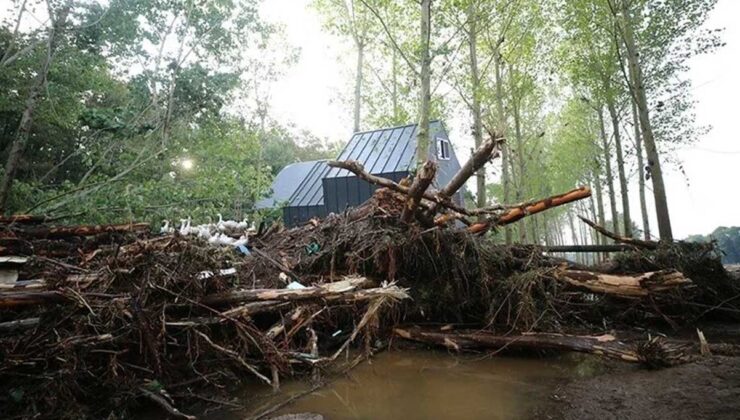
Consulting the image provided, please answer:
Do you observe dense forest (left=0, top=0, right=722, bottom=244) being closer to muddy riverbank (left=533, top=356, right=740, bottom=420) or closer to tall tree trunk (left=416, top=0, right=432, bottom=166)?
tall tree trunk (left=416, top=0, right=432, bottom=166)

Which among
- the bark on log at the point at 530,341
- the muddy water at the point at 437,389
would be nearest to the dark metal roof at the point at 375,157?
the bark on log at the point at 530,341

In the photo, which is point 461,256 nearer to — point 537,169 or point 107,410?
point 107,410

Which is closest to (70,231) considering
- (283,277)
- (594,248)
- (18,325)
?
(18,325)

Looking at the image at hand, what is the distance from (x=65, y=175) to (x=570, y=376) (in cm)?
1491

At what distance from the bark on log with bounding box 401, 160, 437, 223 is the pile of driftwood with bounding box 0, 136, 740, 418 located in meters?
0.02

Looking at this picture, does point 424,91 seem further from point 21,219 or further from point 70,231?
point 21,219

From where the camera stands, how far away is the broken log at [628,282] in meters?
4.18

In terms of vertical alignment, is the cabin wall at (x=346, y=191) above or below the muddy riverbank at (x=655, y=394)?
above

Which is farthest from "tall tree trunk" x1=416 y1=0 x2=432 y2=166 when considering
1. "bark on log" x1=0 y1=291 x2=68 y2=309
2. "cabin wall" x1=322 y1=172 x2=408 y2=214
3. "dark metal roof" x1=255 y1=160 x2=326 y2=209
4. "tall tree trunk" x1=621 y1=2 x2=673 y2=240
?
"dark metal roof" x1=255 y1=160 x2=326 y2=209

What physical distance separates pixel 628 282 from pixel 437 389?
2.91 metres

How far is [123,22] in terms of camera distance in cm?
973

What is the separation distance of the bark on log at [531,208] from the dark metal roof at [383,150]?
24.3ft

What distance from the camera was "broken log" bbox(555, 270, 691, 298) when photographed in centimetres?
418

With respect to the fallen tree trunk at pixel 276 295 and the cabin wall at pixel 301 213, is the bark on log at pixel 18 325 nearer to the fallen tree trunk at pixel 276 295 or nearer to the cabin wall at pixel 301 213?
the fallen tree trunk at pixel 276 295
